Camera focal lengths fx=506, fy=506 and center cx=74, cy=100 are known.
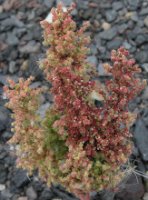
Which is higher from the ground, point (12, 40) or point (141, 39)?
point (12, 40)

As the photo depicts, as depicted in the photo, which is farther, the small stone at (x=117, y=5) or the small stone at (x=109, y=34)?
the small stone at (x=117, y=5)

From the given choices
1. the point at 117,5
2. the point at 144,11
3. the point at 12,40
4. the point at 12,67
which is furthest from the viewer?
the point at 117,5

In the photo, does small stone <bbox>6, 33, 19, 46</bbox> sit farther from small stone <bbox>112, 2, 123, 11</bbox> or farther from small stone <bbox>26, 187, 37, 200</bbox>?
small stone <bbox>26, 187, 37, 200</bbox>

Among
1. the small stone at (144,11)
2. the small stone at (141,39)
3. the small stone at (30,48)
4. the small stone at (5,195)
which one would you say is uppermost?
the small stone at (30,48)

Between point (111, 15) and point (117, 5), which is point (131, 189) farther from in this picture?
point (117, 5)

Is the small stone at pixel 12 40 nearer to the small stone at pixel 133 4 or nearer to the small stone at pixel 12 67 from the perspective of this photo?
the small stone at pixel 12 67

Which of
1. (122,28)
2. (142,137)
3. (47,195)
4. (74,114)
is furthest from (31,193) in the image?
(122,28)

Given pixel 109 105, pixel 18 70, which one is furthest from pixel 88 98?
pixel 18 70

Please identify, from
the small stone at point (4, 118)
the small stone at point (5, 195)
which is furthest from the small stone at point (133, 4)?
the small stone at point (5, 195)
